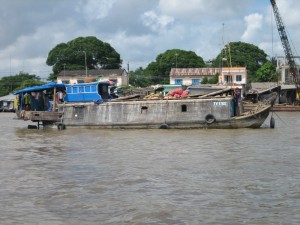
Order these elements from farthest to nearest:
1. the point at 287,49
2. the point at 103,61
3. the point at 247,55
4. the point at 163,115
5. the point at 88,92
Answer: the point at 247,55 → the point at 103,61 → the point at 287,49 → the point at 88,92 → the point at 163,115

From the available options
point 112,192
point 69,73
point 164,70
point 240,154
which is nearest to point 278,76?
point 164,70

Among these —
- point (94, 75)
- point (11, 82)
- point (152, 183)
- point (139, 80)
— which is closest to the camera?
point (152, 183)

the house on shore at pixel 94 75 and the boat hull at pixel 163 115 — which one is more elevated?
the house on shore at pixel 94 75

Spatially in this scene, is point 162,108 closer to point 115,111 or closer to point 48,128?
point 115,111

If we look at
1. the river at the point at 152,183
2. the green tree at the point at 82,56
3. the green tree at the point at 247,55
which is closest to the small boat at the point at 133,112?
the river at the point at 152,183

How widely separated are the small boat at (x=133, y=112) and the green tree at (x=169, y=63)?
50.3 meters

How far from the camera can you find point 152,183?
9.97 m

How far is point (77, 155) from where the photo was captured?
14.6 meters

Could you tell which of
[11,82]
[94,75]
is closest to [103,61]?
[94,75]

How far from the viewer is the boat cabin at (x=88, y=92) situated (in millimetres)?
26203

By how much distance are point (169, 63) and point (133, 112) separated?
56.0 meters

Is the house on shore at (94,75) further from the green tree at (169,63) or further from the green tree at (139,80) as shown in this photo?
the green tree at (169,63)

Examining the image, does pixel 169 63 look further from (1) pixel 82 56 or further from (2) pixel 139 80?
(1) pixel 82 56

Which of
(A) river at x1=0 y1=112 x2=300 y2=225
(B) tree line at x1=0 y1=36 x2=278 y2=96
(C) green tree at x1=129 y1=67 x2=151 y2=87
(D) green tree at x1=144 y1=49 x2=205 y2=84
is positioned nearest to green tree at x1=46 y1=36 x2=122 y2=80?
(B) tree line at x1=0 y1=36 x2=278 y2=96
